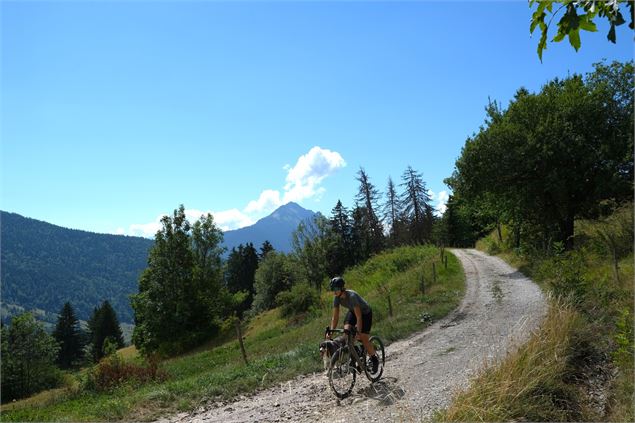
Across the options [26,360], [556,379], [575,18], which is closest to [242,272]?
[26,360]

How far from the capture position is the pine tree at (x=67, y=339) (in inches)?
3573

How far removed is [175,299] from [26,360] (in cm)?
2285

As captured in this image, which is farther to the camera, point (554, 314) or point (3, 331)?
point (3, 331)

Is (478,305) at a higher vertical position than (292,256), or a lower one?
lower

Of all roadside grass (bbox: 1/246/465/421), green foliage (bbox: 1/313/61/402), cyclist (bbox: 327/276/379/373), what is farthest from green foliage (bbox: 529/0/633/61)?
green foliage (bbox: 1/313/61/402)

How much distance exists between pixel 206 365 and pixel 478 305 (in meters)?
13.7

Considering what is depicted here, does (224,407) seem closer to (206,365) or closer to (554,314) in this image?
(554,314)

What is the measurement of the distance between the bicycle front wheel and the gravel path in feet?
0.65

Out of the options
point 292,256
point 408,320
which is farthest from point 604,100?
point 292,256

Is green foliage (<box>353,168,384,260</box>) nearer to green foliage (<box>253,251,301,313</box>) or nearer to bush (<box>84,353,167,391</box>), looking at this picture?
green foliage (<box>253,251,301,313</box>)

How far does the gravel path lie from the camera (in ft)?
27.0

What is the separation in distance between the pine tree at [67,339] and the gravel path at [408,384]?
9647 cm

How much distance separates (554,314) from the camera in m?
8.91

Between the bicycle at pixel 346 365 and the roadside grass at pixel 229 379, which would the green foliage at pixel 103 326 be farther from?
the bicycle at pixel 346 365
